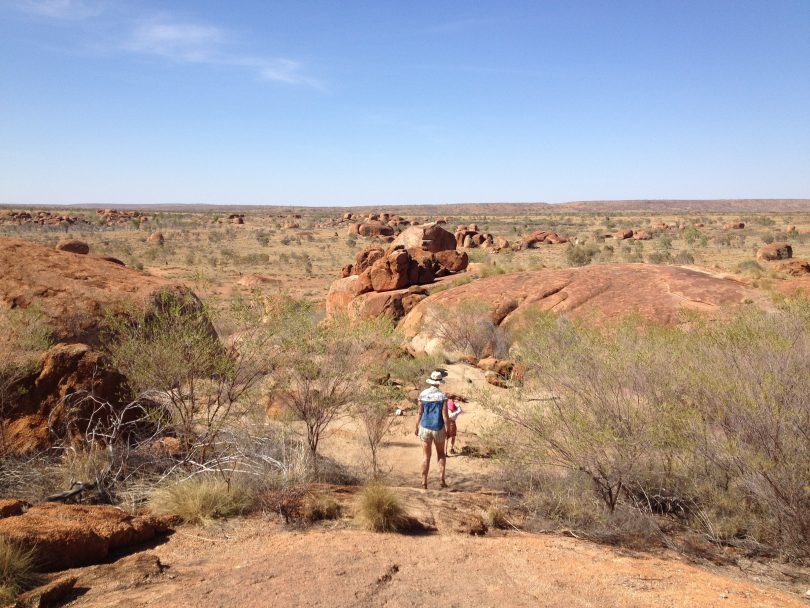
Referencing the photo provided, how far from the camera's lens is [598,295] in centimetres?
1395

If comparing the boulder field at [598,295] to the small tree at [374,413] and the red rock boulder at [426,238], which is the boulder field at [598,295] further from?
the red rock boulder at [426,238]

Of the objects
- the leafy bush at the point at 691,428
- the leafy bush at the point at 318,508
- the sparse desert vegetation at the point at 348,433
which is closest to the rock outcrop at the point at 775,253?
the sparse desert vegetation at the point at 348,433

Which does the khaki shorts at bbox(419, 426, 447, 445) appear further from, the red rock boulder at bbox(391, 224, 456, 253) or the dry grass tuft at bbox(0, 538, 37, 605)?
the red rock boulder at bbox(391, 224, 456, 253)

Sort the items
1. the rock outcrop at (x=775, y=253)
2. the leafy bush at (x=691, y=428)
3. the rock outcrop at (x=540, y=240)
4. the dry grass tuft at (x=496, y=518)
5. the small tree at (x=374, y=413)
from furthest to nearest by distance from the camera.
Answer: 1. the rock outcrop at (x=540, y=240)
2. the rock outcrop at (x=775, y=253)
3. the small tree at (x=374, y=413)
4. the dry grass tuft at (x=496, y=518)
5. the leafy bush at (x=691, y=428)

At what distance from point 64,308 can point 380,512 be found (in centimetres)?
636

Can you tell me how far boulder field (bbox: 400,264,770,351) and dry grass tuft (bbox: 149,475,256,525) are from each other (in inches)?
358

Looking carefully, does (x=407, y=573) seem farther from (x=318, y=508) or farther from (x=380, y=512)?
(x=318, y=508)

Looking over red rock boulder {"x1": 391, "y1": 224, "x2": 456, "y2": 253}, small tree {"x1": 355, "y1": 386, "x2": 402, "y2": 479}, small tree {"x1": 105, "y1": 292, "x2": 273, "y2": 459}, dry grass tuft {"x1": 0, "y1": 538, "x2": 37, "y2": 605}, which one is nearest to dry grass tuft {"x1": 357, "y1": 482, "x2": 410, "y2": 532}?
small tree {"x1": 105, "y1": 292, "x2": 273, "y2": 459}

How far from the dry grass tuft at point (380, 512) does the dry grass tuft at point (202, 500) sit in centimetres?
121

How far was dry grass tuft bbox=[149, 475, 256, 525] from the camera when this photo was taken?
17.8 feet

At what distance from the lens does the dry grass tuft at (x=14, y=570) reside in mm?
3699

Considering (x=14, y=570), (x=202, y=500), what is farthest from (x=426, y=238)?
(x=14, y=570)

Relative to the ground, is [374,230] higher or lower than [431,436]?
higher

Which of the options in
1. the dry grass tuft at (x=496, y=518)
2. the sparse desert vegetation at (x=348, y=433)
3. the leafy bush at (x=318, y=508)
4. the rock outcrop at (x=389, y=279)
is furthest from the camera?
the rock outcrop at (x=389, y=279)
